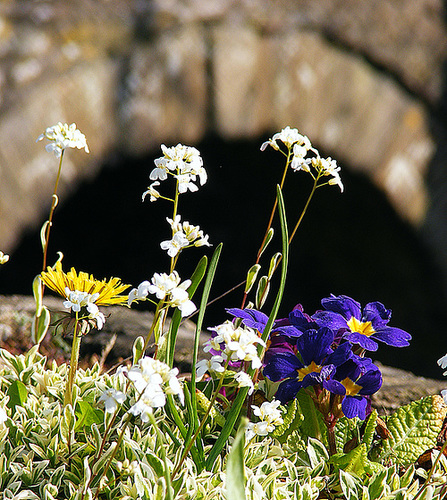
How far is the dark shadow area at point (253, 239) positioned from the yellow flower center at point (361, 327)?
4.84 feet

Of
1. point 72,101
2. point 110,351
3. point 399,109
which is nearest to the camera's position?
point 110,351

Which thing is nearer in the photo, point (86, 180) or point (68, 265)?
point (86, 180)

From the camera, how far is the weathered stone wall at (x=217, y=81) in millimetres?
2193

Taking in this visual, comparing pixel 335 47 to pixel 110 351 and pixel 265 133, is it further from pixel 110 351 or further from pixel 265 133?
pixel 110 351

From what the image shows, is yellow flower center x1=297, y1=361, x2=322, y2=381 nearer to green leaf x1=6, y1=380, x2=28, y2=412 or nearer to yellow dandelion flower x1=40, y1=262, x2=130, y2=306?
yellow dandelion flower x1=40, y1=262, x2=130, y2=306

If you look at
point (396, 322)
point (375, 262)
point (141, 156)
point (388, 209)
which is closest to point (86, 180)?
point (141, 156)

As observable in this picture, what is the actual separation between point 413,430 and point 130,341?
31.2 inches

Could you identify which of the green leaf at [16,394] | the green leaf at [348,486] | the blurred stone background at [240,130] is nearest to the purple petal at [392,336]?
the green leaf at [348,486]

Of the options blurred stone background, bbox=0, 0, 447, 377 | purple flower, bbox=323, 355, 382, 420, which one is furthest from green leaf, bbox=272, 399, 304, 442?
blurred stone background, bbox=0, 0, 447, 377

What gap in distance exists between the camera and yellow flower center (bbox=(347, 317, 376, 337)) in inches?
44.8

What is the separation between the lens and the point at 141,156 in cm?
244

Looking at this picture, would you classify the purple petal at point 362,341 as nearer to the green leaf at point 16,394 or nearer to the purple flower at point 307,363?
the purple flower at point 307,363

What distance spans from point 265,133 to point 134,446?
1.91 metres

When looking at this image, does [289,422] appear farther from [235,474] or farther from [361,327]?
[235,474]
